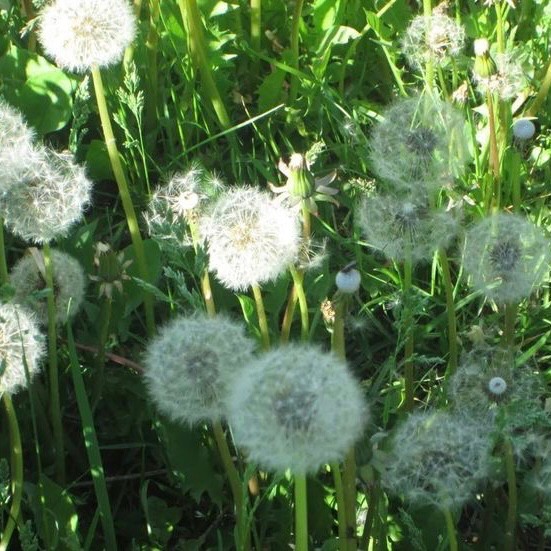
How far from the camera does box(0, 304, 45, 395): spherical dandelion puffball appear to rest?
1.94m

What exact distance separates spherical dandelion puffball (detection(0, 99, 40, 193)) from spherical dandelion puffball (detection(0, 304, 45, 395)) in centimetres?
28

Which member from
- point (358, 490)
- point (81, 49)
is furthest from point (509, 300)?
point (81, 49)

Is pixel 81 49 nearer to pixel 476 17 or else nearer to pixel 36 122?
pixel 36 122

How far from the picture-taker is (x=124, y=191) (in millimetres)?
2385

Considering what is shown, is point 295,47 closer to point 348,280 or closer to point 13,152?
point 13,152

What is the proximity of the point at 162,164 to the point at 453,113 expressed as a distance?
976mm

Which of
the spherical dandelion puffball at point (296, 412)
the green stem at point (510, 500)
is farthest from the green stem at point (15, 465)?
the green stem at point (510, 500)

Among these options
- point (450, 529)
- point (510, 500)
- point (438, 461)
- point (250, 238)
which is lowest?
point (510, 500)

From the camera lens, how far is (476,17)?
341cm

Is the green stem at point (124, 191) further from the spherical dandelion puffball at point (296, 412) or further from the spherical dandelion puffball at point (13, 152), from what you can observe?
the spherical dandelion puffball at point (296, 412)

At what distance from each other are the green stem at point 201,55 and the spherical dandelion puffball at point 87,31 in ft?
1.06

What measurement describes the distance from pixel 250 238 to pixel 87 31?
68 cm

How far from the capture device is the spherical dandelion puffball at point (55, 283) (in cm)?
226

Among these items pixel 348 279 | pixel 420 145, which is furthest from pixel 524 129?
pixel 348 279
